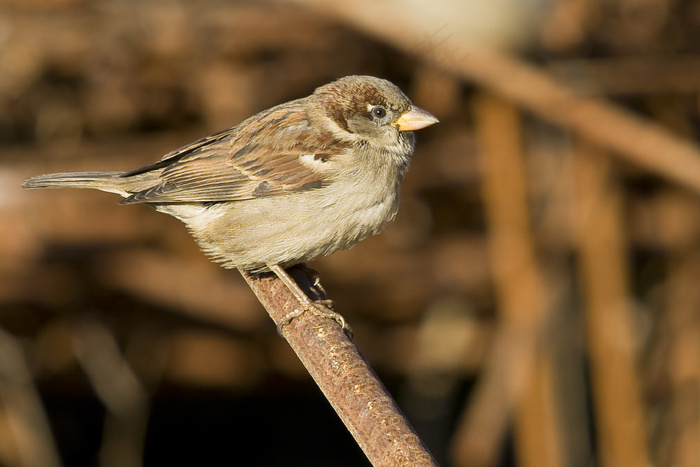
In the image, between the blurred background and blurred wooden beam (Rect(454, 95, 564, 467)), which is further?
blurred wooden beam (Rect(454, 95, 564, 467))

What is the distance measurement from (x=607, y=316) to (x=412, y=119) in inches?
101

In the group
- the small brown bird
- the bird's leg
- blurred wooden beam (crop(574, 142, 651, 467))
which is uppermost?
the small brown bird

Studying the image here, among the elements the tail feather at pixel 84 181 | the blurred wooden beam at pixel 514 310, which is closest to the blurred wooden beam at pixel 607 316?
the blurred wooden beam at pixel 514 310

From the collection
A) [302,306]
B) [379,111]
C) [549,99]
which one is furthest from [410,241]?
[302,306]

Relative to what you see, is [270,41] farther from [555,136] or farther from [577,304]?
[577,304]

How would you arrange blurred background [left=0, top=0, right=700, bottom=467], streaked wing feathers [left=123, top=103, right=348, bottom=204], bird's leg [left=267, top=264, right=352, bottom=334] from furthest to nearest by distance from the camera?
1. blurred background [left=0, top=0, right=700, bottom=467]
2. streaked wing feathers [left=123, top=103, right=348, bottom=204]
3. bird's leg [left=267, top=264, right=352, bottom=334]

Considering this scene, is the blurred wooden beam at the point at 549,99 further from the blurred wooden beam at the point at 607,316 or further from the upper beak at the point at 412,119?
the upper beak at the point at 412,119

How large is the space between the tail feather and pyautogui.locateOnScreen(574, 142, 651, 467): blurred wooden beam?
9.21 feet

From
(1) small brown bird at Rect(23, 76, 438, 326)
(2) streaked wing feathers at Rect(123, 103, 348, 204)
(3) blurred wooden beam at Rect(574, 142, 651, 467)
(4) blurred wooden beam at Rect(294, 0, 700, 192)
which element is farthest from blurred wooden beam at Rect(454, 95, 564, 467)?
(2) streaked wing feathers at Rect(123, 103, 348, 204)

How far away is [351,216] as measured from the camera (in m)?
3.15

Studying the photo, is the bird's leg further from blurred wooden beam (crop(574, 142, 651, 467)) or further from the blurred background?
blurred wooden beam (crop(574, 142, 651, 467))

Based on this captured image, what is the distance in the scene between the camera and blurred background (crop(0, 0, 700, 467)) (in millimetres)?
4801

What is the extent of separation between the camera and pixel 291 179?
3279 millimetres

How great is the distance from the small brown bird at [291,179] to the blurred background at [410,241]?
37.6 inches
